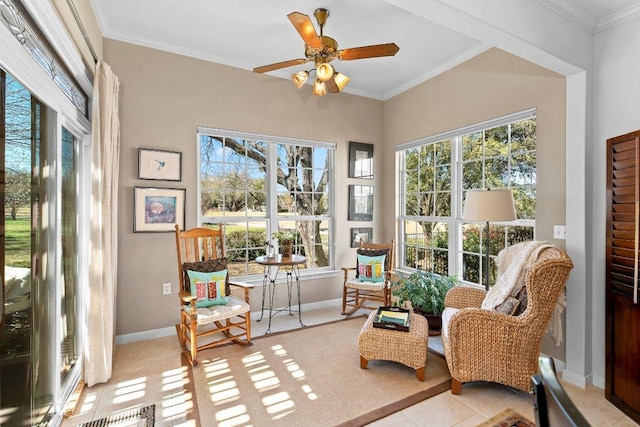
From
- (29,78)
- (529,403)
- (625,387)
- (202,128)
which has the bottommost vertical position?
(529,403)

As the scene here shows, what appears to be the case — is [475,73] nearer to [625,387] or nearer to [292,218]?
[292,218]

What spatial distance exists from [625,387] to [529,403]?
24.2 inches

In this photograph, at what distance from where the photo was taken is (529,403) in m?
2.18

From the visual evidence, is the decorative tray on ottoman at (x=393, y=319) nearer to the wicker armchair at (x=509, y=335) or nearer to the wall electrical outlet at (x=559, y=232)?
the wicker armchair at (x=509, y=335)

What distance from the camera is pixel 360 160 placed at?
177 inches

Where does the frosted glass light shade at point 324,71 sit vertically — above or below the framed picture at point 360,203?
above

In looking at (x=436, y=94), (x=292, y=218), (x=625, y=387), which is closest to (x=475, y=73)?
(x=436, y=94)

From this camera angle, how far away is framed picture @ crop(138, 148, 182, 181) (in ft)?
10.4

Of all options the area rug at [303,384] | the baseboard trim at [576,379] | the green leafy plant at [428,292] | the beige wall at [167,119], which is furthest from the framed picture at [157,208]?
the baseboard trim at [576,379]

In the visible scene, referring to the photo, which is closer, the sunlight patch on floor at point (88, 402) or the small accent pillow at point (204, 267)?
the sunlight patch on floor at point (88, 402)

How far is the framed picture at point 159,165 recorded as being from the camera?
318 cm

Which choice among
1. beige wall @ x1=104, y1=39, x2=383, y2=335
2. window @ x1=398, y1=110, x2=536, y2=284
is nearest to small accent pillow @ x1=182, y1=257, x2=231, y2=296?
beige wall @ x1=104, y1=39, x2=383, y2=335

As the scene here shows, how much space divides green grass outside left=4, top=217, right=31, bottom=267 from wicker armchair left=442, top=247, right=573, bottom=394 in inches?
99.7

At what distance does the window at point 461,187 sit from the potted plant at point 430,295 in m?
0.32
